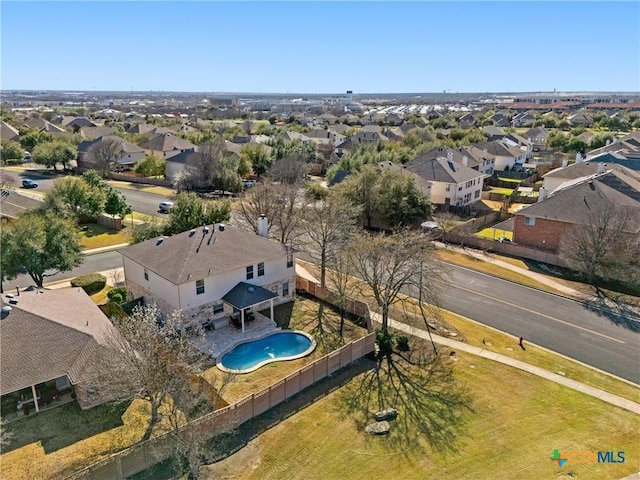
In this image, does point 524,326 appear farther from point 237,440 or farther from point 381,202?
point 381,202

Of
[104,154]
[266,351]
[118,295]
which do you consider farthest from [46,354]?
[104,154]

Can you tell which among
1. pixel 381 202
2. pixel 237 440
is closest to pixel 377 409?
pixel 237 440

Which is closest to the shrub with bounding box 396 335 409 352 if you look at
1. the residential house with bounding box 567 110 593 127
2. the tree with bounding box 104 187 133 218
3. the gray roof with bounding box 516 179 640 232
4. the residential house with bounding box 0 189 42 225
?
the gray roof with bounding box 516 179 640 232

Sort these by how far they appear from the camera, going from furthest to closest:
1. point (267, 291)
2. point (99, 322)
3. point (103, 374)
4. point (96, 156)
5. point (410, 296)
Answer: point (96, 156), point (410, 296), point (267, 291), point (99, 322), point (103, 374)

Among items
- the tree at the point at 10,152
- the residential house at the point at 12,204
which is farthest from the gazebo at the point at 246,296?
the tree at the point at 10,152

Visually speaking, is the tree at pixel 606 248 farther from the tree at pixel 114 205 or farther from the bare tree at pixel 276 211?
the tree at pixel 114 205

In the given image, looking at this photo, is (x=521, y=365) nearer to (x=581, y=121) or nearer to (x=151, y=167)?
(x=151, y=167)

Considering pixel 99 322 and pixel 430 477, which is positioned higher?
pixel 99 322
